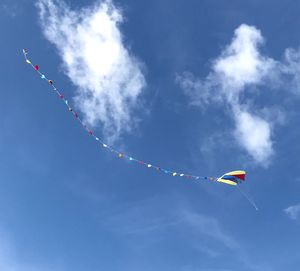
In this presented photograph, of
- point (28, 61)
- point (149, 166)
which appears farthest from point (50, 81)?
point (149, 166)

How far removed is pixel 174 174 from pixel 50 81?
78.7 feet

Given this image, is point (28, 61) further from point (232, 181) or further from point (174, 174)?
point (232, 181)

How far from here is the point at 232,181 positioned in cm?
6794

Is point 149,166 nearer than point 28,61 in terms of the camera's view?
No

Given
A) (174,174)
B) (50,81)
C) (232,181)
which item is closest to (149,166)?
(174,174)

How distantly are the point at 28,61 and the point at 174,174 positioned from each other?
92.3 feet

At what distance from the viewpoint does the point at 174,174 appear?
6988 cm

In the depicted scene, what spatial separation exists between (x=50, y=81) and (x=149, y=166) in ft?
67.2

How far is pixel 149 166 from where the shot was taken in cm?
7212

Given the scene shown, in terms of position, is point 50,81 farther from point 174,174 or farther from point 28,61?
point 174,174

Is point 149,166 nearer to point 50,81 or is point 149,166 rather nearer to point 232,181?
A: point 232,181

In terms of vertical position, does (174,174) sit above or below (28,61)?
below

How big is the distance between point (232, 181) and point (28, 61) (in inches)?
1407

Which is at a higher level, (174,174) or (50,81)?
(50,81)
